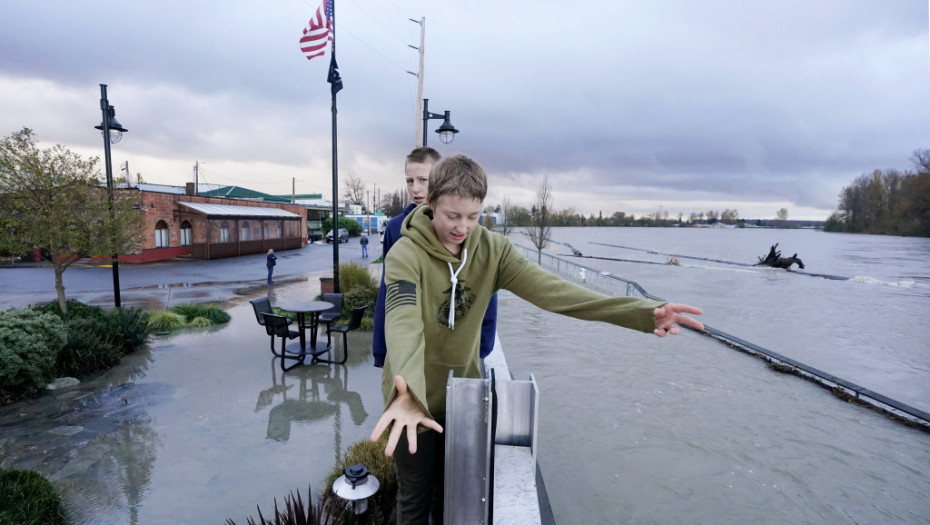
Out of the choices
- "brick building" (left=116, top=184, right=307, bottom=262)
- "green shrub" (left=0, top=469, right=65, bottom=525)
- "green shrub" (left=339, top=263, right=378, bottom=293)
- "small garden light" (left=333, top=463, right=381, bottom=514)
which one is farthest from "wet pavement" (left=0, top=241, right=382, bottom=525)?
"brick building" (left=116, top=184, right=307, bottom=262)

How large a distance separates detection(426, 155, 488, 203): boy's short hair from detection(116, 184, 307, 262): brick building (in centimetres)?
2257

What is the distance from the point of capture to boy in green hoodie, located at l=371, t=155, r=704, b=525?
1540mm

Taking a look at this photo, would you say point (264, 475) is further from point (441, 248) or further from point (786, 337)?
point (786, 337)

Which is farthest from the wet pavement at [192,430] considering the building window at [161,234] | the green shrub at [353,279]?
the building window at [161,234]

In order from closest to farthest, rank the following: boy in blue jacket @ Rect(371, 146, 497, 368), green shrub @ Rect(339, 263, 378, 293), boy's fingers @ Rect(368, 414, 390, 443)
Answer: boy's fingers @ Rect(368, 414, 390, 443) → boy in blue jacket @ Rect(371, 146, 497, 368) → green shrub @ Rect(339, 263, 378, 293)

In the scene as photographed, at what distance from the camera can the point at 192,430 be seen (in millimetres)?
4812

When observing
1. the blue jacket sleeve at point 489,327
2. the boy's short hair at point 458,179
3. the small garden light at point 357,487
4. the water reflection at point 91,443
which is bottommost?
Answer: the water reflection at point 91,443

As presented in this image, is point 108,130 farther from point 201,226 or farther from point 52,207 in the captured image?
point 201,226

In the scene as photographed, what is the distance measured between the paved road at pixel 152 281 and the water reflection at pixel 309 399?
25.3ft

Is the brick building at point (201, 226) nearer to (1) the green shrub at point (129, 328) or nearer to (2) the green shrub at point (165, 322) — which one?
(2) the green shrub at point (165, 322)

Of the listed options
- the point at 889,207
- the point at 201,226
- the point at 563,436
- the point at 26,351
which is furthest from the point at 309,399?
the point at 889,207

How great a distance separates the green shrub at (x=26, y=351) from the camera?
17.3 feet

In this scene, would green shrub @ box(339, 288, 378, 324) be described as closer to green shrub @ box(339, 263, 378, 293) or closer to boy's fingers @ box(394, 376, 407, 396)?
green shrub @ box(339, 263, 378, 293)

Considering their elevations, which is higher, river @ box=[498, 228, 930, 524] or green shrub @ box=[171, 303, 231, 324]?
green shrub @ box=[171, 303, 231, 324]
